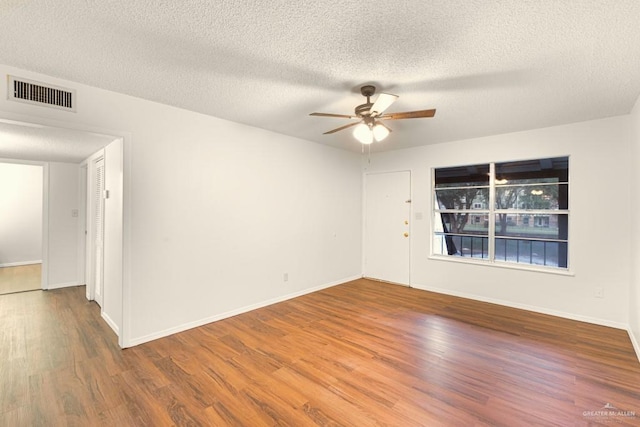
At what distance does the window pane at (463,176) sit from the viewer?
14.6ft

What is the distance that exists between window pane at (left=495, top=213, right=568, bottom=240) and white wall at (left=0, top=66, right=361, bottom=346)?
9.09ft

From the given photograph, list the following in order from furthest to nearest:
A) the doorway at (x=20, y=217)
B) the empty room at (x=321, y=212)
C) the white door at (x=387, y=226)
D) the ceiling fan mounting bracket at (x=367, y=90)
Result: 1. the doorway at (x=20, y=217)
2. the white door at (x=387, y=226)
3. the ceiling fan mounting bracket at (x=367, y=90)
4. the empty room at (x=321, y=212)

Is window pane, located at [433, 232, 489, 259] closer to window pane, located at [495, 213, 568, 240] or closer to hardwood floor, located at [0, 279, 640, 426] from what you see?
window pane, located at [495, 213, 568, 240]

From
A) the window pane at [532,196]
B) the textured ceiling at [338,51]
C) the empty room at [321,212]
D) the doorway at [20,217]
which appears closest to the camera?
the textured ceiling at [338,51]

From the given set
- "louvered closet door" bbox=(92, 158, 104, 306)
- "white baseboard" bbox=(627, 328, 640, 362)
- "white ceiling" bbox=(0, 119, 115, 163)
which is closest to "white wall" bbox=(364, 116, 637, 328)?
"white baseboard" bbox=(627, 328, 640, 362)

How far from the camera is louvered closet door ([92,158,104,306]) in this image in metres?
3.73

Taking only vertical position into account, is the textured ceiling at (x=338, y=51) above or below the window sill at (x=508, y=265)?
above

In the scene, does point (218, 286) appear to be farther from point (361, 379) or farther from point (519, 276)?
point (519, 276)

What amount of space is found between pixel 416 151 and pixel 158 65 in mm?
4027

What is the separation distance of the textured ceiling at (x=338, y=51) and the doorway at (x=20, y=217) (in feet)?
21.2

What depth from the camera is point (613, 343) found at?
2.94 m

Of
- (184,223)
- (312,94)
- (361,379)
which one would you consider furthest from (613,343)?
(184,223)

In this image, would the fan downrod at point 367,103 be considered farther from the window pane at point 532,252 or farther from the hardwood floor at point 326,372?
the window pane at point 532,252

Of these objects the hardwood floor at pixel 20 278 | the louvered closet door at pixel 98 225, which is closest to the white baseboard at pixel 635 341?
the louvered closet door at pixel 98 225
